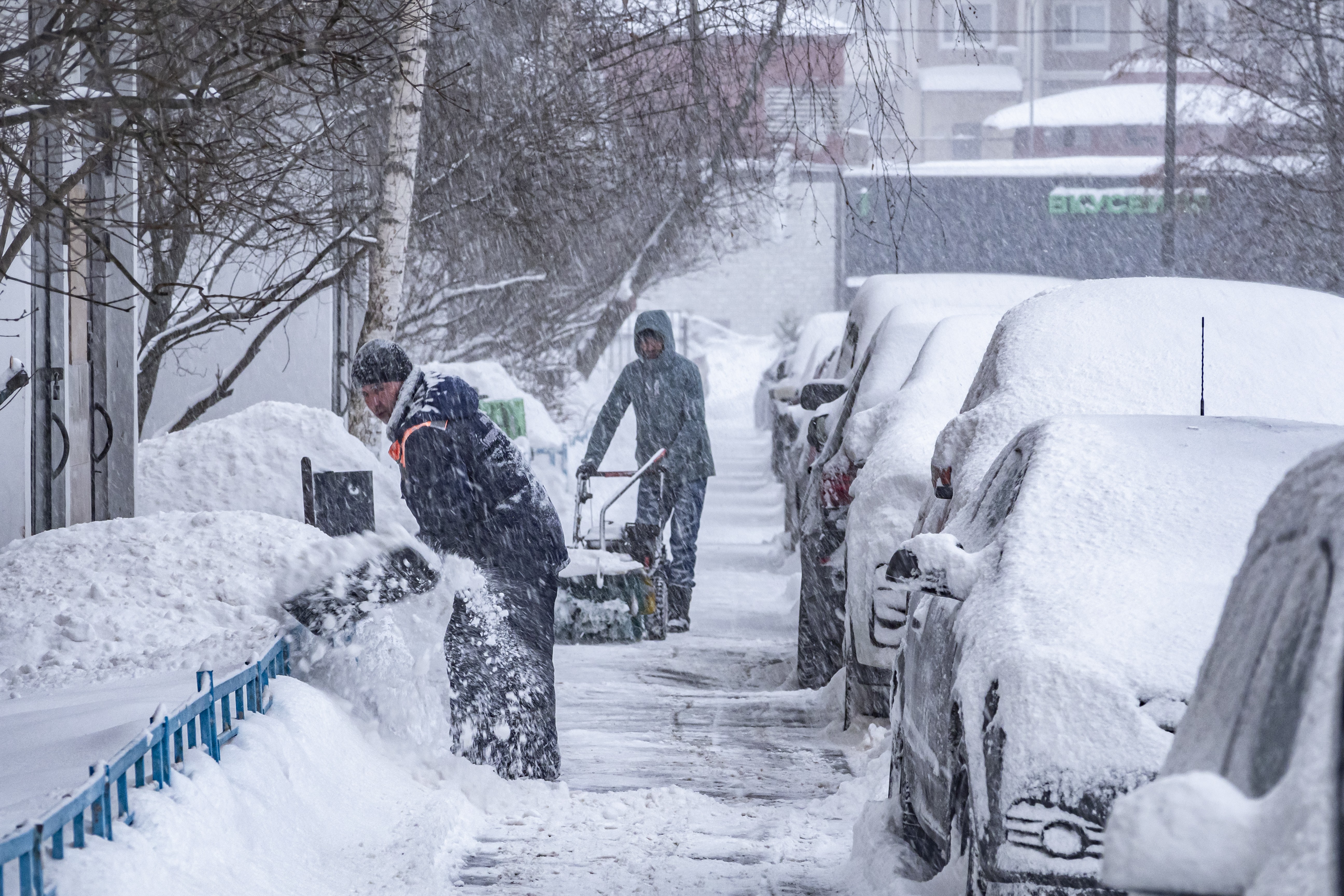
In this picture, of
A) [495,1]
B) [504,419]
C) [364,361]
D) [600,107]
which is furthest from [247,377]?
[364,361]

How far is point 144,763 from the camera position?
11.3 ft

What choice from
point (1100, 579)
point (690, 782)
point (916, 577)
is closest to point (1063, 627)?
point (1100, 579)

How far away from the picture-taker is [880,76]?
5.54 m

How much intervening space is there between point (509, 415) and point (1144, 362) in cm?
816

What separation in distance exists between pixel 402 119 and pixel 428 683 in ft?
17.1

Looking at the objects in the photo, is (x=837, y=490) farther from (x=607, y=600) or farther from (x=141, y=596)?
(x=141, y=596)

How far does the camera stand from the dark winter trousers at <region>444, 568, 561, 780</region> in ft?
16.5

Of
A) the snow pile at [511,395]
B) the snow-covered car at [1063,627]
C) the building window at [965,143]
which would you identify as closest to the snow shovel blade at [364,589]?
the snow-covered car at [1063,627]

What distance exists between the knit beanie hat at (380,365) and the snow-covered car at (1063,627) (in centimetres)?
202

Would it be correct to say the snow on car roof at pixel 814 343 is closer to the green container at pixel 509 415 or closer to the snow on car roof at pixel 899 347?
the green container at pixel 509 415

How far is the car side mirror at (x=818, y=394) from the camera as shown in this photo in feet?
26.1

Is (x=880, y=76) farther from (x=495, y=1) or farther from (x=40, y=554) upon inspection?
(x=40, y=554)

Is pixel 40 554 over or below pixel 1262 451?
below

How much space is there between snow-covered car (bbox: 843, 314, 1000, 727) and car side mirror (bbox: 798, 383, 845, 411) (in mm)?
1084
